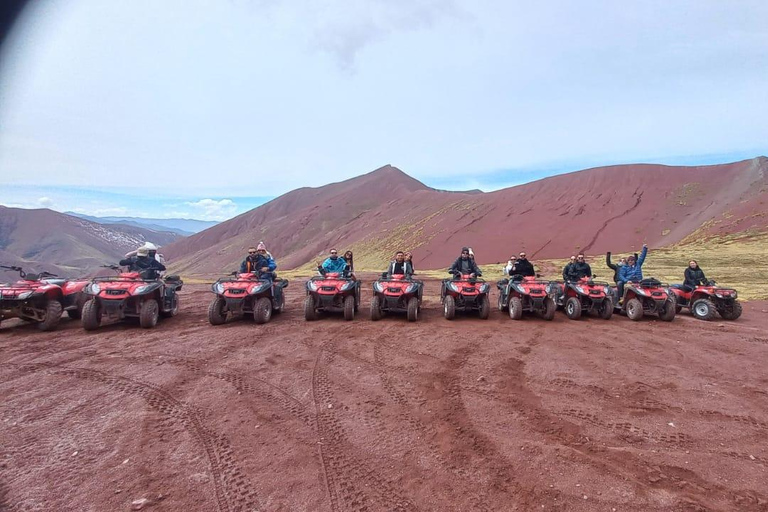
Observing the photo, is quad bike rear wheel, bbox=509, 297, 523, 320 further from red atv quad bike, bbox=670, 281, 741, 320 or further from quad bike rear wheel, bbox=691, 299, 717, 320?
quad bike rear wheel, bbox=691, 299, 717, 320

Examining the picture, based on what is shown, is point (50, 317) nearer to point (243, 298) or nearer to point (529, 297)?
point (243, 298)

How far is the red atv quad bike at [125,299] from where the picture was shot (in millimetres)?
8195

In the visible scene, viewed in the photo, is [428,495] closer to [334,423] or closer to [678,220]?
[334,423]

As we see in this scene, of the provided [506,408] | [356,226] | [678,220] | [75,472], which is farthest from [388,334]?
[356,226]

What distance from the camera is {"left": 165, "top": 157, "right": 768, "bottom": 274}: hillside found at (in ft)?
139

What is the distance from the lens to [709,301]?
10.6 m

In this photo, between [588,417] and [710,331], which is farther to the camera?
[710,331]

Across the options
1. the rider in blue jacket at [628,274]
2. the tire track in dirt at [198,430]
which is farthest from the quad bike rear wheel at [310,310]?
the rider in blue jacket at [628,274]

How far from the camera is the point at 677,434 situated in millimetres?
4090

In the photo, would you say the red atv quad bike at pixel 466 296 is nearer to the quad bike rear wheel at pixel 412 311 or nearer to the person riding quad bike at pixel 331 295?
the quad bike rear wheel at pixel 412 311

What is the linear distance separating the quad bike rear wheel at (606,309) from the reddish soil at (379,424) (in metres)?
2.53

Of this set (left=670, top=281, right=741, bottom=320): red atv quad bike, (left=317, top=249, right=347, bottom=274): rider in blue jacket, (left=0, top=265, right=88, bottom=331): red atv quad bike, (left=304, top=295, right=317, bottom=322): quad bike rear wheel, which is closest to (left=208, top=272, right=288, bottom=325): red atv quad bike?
(left=304, top=295, right=317, bottom=322): quad bike rear wheel

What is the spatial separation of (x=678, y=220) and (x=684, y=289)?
41614 mm

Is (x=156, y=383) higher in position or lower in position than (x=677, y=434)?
higher
